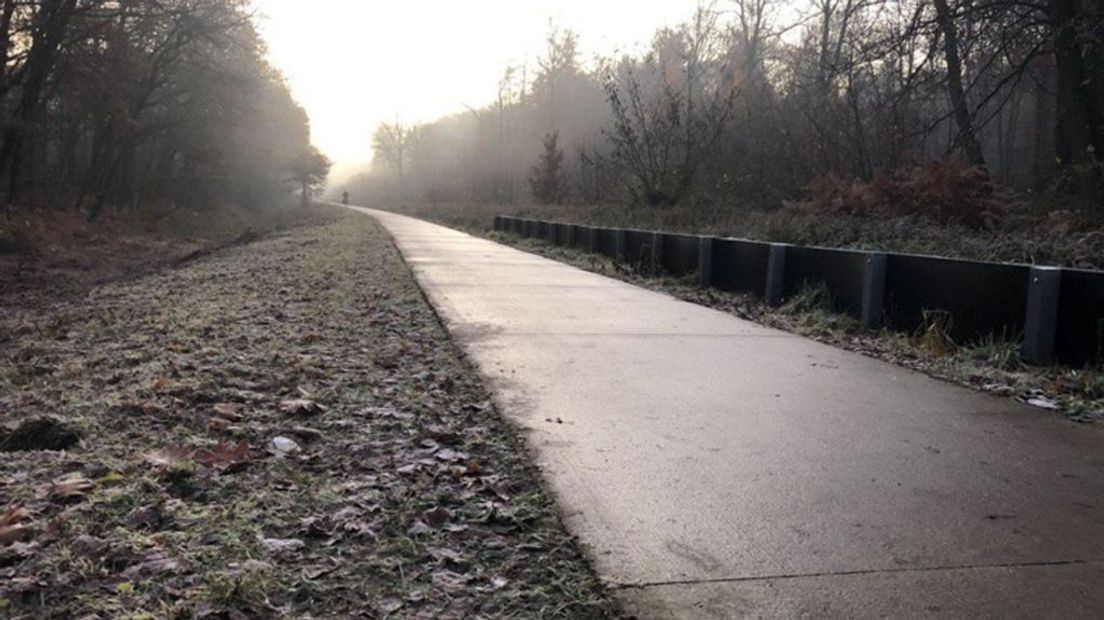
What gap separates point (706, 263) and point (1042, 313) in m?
5.54

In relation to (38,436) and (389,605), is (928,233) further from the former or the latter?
(38,436)

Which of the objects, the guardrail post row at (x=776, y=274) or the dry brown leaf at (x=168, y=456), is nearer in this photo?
the dry brown leaf at (x=168, y=456)

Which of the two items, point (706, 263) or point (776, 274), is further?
point (706, 263)

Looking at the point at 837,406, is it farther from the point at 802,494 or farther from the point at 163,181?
the point at 163,181

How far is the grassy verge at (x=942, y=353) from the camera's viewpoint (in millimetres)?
5137

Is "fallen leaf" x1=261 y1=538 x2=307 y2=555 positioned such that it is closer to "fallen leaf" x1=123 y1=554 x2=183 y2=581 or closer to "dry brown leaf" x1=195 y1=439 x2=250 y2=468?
"fallen leaf" x1=123 y1=554 x2=183 y2=581

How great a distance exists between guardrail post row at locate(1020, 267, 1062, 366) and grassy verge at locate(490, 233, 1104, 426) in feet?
0.39

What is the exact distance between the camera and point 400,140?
382ft

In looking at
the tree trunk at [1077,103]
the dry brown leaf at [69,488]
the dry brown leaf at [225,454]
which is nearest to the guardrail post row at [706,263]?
the tree trunk at [1077,103]

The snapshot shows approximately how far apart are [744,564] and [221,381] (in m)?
3.59

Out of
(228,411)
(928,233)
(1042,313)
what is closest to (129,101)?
(928,233)

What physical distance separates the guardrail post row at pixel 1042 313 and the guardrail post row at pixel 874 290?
173cm

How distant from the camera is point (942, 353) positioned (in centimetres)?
648

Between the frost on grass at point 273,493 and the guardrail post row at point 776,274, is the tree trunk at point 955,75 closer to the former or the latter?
the guardrail post row at point 776,274
